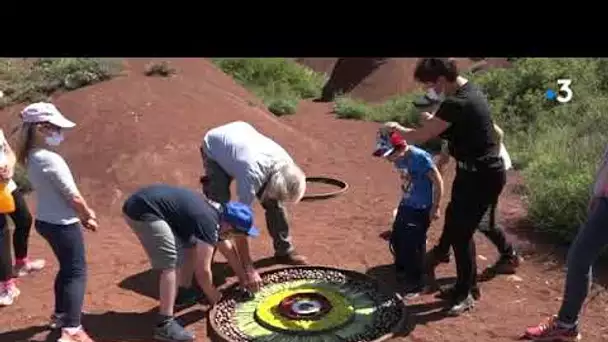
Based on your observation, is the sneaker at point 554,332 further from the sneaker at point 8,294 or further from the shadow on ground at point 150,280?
the sneaker at point 8,294

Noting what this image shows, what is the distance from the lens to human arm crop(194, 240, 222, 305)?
3875 millimetres

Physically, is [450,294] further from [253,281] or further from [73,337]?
[73,337]

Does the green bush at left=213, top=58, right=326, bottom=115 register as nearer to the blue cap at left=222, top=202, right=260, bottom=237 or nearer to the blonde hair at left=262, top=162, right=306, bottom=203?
the blonde hair at left=262, top=162, right=306, bottom=203

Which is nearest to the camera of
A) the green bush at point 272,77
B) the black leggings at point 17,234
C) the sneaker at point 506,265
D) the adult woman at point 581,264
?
the adult woman at point 581,264

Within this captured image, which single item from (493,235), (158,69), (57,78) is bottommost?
(493,235)

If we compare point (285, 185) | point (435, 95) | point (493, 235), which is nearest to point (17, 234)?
point (285, 185)

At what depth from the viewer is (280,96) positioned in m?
13.3

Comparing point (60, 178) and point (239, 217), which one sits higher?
point (60, 178)

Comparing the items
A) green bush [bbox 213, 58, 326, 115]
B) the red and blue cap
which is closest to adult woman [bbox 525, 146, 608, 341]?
the red and blue cap

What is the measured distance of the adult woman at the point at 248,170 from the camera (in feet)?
13.5

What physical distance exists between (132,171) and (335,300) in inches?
142

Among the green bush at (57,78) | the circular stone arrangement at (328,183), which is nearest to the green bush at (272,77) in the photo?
the green bush at (57,78)

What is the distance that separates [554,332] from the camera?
12.8ft

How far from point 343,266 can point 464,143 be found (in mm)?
1708
